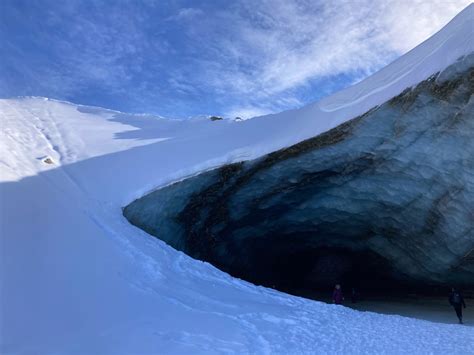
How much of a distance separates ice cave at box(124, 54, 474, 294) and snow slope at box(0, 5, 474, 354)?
0.51 m

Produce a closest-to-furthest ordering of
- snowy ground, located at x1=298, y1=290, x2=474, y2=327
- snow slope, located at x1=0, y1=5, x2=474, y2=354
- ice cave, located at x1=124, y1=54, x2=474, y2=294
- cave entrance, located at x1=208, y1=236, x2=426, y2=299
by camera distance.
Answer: snow slope, located at x1=0, y1=5, x2=474, y2=354 < ice cave, located at x1=124, y1=54, x2=474, y2=294 < snowy ground, located at x1=298, y1=290, x2=474, y2=327 < cave entrance, located at x1=208, y1=236, x2=426, y2=299

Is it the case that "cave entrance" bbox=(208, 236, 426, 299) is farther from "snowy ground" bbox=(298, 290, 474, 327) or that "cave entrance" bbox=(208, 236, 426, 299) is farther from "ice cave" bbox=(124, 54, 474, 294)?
"snowy ground" bbox=(298, 290, 474, 327)

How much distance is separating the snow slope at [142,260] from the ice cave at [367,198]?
0.51 metres

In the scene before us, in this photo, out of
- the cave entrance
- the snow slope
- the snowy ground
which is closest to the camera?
the snow slope

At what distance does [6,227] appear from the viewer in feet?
→ 23.8

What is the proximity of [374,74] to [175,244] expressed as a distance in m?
7.65

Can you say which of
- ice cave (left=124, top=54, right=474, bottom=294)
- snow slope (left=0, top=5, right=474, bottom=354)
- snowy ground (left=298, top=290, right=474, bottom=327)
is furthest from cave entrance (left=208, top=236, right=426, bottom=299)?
snow slope (left=0, top=5, right=474, bottom=354)

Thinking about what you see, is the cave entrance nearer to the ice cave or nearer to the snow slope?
the ice cave

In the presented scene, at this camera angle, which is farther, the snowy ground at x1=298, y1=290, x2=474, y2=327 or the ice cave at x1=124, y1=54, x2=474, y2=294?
the snowy ground at x1=298, y1=290, x2=474, y2=327

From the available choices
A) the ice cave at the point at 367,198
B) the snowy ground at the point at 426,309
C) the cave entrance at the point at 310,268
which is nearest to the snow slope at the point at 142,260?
the ice cave at the point at 367,198

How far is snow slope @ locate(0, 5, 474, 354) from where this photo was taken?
5.06 meters

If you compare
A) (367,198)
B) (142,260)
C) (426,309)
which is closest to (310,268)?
(426,309)

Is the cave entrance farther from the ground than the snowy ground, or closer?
farther from the ground

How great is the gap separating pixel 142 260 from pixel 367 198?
325 inches
